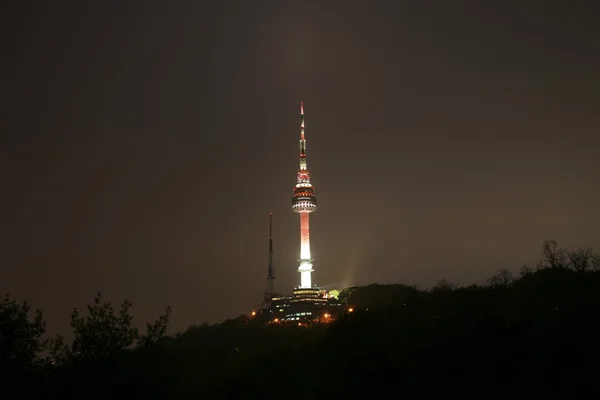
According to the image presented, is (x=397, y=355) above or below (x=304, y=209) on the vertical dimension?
below

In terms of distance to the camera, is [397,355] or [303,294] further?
[303,294]

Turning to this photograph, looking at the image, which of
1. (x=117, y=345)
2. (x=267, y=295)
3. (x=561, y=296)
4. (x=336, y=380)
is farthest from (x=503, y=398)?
(x=267, y=295)

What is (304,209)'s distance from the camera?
574 ft

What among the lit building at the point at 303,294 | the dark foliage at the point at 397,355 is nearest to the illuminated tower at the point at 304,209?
the lit building at the point at 303,294

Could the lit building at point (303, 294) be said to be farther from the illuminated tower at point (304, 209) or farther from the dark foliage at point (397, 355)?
the dark foliage at point (397, 355)

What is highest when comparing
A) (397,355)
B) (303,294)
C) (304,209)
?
(304,209)

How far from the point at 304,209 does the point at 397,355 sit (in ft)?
412

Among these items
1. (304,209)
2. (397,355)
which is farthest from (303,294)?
(397,355)

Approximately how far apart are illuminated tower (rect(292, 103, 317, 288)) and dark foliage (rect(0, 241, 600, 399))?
9917cm

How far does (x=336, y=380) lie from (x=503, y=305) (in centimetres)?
1508

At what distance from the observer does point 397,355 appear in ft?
164

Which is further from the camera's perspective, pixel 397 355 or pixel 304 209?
pixel 304 209

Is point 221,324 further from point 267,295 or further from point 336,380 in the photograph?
point 336,380

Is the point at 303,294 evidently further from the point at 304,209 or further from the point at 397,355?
the point at 397,355
